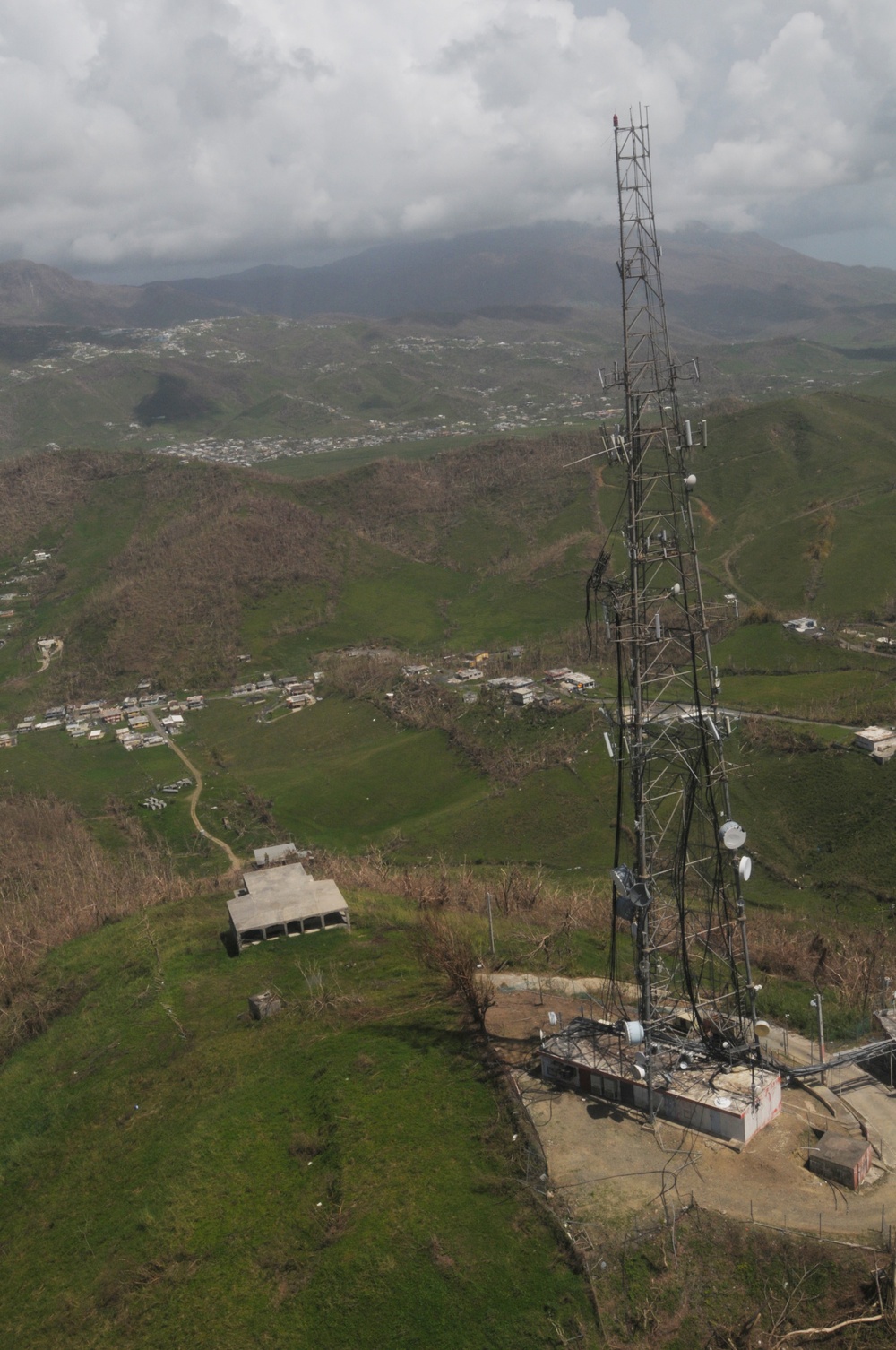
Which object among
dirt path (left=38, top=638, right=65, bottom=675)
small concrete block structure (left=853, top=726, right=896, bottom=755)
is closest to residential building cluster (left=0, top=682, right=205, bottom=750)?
dirt path (left=38, top=638, right=65, bottom=675)

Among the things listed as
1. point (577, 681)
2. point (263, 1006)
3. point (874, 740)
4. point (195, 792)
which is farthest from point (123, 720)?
point (263, 1006)

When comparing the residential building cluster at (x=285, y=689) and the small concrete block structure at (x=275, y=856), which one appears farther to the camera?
the residential building cluster at (x=285, y=689)

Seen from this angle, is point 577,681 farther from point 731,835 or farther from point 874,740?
point 731,835

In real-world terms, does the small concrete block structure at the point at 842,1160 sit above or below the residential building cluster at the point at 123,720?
above

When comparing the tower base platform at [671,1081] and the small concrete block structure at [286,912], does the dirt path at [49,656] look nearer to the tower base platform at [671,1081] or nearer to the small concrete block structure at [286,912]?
the small concrete block structure at [286,912]

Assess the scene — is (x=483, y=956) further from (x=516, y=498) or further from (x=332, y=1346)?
(x=516, y=498)

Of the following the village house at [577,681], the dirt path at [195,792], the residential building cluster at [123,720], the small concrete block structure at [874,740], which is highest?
the small concrete block structure at [874,740]

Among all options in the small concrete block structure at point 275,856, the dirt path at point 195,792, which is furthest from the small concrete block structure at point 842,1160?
the dirt path at point 195,792

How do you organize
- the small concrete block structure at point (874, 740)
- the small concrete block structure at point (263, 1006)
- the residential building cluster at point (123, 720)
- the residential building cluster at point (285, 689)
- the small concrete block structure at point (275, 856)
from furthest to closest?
the residential building cluster at point (285, 689) → the residential building cluster at point (123, 720) → the small concrete block structure at point (874, 740) → the small concrete block structure at point (275, 856) → the small concrete block structure at point (263, 1006)

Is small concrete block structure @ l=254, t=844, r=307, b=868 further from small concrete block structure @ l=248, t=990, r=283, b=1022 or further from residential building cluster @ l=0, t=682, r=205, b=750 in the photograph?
residential building cluster @ l=0, t=682, r=205, b=750
